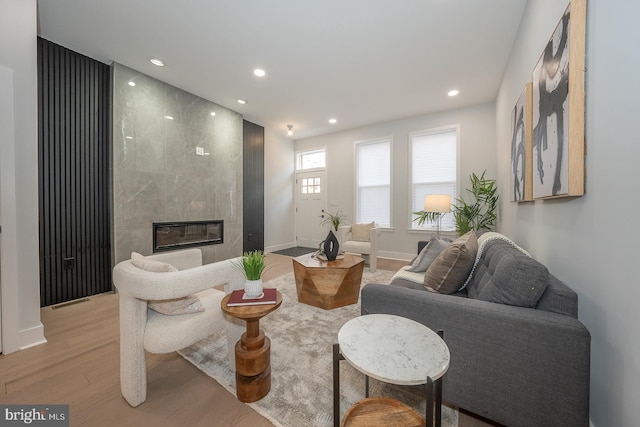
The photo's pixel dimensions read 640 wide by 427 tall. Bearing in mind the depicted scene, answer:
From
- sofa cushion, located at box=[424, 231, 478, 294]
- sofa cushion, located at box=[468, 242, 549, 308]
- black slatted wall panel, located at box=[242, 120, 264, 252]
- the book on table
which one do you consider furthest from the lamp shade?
black slatted wall panel, located at box=[242, 120, 264, 252]

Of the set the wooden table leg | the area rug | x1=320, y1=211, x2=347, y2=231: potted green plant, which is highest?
x1=320, y1=211, x2=347, y2=231: potted green plant

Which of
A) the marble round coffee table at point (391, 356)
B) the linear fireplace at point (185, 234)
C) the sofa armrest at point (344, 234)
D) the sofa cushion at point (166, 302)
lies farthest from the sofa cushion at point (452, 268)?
the linear fireplace at point (185, 234)

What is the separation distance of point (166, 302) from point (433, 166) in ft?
15.7

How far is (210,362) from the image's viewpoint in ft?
5.64

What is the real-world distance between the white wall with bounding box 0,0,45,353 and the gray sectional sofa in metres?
2.96

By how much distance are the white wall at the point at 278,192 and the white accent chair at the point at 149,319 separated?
13.8 feet

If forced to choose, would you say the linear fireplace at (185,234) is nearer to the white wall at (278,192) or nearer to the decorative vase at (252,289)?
the white wall at (278,192)

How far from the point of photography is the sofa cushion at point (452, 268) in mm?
1655

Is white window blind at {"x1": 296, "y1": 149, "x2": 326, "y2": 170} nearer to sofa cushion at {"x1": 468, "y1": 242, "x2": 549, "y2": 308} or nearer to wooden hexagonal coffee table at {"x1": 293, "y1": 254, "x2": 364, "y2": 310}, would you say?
wooden hexagonal coffee table at {"x1": 293, "y1": 254, "x2": 364, "y2": 310}

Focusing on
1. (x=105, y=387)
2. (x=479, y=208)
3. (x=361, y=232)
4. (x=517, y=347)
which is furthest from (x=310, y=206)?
(x=517, y=347)

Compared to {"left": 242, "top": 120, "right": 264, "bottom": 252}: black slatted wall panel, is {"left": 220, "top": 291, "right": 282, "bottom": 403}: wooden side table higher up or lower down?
lower down

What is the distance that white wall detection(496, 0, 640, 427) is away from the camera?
858 millimetres

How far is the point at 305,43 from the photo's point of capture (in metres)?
2.65
